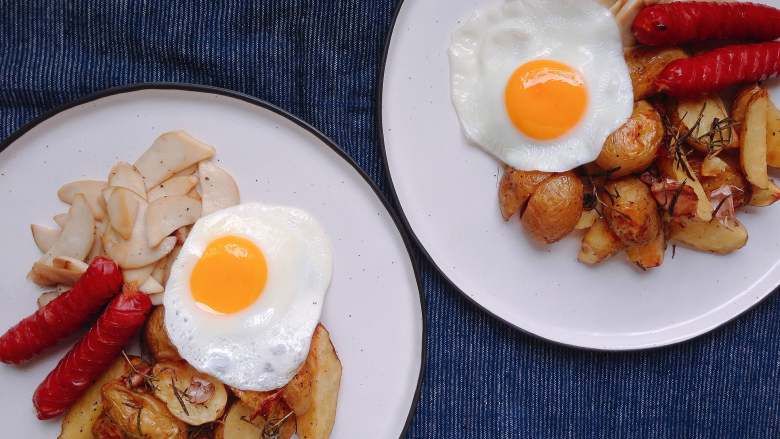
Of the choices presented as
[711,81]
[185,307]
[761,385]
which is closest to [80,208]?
[185,307]

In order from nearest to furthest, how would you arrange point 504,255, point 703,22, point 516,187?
point 703,22, point 516,187, point 504,255

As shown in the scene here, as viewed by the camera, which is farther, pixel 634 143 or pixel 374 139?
pixel 374 139

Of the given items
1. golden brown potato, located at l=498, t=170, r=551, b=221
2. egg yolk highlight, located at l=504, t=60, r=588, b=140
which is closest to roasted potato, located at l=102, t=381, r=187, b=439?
golden brown potato, located at l=498, t=170, r=551, b=221

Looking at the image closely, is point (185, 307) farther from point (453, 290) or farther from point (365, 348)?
point (453, 290)

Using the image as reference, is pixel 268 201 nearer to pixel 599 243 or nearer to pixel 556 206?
pixel 556 206

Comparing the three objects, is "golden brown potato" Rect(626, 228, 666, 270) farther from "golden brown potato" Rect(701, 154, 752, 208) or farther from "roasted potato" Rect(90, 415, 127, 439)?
"roasted potato" Rect(90, 415, 127, 439)

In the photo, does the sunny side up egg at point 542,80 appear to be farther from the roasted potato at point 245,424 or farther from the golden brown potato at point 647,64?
the roasted potato at point 245,424

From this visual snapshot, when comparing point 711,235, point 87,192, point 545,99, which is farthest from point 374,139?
point 711,235
